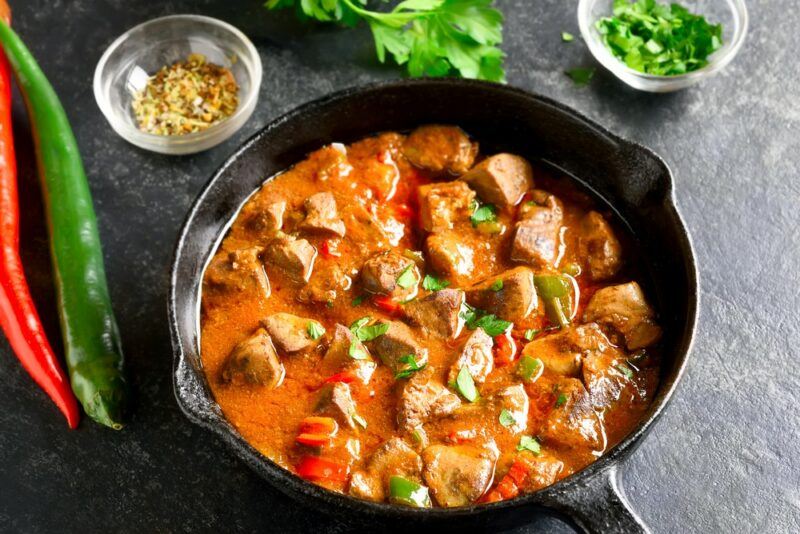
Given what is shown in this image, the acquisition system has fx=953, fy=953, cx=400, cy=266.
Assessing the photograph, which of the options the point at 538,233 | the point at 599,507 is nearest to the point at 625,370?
the point at 538,233

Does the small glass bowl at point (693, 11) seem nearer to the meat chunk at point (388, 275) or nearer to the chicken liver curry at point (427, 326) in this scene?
the chicken liver curry at point (427, 326)

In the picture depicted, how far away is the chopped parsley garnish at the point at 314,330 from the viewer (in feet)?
15.4

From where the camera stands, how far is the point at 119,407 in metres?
5.01

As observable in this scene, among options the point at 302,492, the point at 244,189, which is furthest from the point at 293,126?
the point at 302,492

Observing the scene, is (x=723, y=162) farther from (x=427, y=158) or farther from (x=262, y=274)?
(x=262, y=274)

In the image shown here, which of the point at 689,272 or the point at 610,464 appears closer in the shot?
the point at 610,464

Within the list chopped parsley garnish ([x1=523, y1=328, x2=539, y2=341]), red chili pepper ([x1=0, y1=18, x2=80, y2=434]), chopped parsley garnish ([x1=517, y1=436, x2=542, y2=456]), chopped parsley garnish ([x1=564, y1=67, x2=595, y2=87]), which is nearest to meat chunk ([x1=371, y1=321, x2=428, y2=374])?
chopped parsley garnish ([x1=523, y1=328, x2=539, y2=341])

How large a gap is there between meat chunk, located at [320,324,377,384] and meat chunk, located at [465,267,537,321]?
25.1 inches

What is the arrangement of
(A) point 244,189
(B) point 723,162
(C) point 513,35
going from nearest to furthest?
1. (A) point 244,189
2. (B) point 723,162
3. (C) point 513,35

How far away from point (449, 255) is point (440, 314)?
0.35 m

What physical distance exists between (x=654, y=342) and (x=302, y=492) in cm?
193

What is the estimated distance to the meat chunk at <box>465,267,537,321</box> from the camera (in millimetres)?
4715

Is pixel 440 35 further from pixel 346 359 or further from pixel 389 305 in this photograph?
pixel 346 359

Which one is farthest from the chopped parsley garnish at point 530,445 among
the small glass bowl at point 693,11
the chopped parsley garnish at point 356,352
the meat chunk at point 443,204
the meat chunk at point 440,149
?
the small glass bowl at point 693,11
